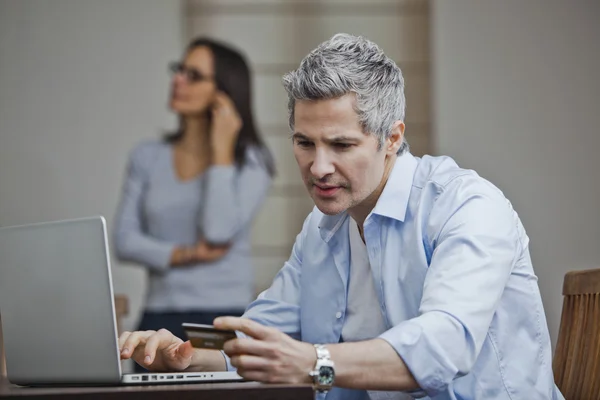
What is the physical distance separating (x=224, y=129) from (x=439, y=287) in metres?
3.10

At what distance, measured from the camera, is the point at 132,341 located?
4.83 ft

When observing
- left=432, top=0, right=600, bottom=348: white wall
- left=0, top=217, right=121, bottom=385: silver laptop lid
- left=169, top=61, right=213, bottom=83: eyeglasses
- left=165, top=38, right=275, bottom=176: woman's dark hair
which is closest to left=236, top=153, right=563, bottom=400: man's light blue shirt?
left=0, top=217, right=121, bottom=385: silver laptop lid

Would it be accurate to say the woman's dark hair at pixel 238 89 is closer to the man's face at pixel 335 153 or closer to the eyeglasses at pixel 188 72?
the eyeglasses at pixel 188 72

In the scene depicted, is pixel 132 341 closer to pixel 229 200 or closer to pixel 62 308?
pixel 62 308

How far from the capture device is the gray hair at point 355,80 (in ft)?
4.94

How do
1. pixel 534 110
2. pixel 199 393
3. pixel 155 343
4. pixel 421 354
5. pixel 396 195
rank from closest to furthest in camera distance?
1. pixel 199 393
2. pixel 421 354
3. pixel 155 343
4. pixel 396 195
5. pixel 534 110

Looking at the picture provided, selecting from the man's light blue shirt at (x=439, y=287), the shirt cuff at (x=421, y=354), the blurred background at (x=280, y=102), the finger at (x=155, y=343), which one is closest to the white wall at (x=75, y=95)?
the blurred background at (x=280, y=102)

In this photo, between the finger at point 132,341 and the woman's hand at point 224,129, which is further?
the woman's hand at point 224,129

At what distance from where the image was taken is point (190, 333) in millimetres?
1146

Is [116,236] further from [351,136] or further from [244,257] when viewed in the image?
[351,136]

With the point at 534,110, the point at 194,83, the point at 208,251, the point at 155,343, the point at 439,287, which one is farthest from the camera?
the point at 534,110

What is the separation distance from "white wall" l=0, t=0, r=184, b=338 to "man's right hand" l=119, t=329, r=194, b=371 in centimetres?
292

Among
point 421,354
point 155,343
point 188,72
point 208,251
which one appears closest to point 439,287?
point 421,354

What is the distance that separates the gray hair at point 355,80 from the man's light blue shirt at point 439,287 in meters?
0.12
